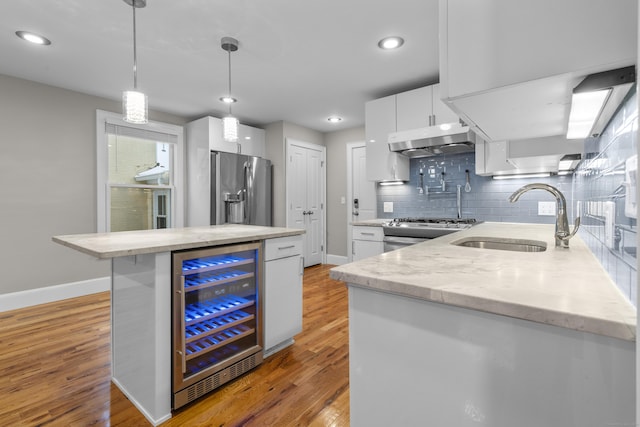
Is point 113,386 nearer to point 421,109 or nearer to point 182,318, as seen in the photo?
point 182,318

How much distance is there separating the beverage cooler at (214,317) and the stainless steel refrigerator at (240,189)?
93.9 inches

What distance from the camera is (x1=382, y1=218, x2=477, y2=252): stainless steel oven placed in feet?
9.73

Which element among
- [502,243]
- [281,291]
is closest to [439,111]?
[502,243]

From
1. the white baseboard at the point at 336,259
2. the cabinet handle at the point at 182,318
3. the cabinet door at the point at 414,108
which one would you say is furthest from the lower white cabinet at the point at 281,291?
the white baseboard at the point at 336,259

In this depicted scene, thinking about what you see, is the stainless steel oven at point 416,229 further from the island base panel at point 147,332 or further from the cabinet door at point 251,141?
the cabinet door at point 251,141

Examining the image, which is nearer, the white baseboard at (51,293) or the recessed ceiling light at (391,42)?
the recessed ceiling light at (391,42)

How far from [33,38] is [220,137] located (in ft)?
6.91

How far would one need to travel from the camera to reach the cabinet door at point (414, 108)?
10.8 feet

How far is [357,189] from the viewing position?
520cm

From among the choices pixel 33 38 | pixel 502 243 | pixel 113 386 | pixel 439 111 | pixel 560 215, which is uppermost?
pixel 33 38

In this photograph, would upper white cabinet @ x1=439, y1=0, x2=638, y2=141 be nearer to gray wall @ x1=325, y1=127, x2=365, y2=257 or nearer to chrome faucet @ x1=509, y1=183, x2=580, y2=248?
chrome faucet @ x1=509, y1=183, x2=580, y2=248

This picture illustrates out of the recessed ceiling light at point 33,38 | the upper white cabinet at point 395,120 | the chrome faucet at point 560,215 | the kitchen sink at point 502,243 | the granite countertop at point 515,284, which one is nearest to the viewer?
the granite countertop at point 515,284

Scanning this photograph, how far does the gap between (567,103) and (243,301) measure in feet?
6.26


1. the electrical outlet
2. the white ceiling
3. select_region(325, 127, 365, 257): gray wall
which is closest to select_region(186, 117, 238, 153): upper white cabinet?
the white ceiling
